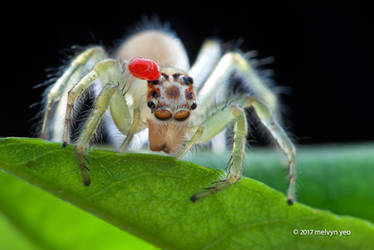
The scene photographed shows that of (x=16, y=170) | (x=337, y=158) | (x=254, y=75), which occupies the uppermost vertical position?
(x=254, y=75)

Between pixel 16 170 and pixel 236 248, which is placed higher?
pixel 16 170

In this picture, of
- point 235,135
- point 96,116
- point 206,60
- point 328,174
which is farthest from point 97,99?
point 206,60

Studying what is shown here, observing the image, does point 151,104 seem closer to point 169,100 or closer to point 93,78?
point 169,100

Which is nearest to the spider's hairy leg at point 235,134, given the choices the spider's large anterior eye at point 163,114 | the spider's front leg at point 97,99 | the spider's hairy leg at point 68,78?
the spider's large anterior eye at point 163,114

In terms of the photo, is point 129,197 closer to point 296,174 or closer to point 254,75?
point 296,174

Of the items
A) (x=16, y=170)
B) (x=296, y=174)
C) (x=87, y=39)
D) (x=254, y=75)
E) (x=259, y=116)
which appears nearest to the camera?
(x=16, y=170)

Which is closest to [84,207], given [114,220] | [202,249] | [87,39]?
[114,220]

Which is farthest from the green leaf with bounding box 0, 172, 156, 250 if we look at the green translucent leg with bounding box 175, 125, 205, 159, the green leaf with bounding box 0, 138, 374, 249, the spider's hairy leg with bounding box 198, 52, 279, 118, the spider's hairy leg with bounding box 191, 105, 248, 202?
the spider's hairy leg with bounding box 198, 52, 279, 118
